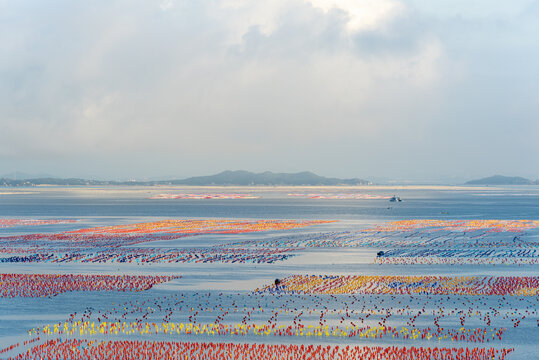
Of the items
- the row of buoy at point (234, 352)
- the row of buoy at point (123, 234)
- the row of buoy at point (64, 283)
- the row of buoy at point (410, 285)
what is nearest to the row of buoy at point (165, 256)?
the row of buoy at point (123, 234)

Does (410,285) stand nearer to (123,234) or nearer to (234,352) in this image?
(234,352)

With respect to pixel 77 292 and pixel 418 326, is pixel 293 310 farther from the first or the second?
pixel 77 292

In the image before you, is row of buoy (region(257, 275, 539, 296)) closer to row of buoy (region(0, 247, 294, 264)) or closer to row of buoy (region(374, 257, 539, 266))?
row of buoy (region(374, 257, 539, 266))

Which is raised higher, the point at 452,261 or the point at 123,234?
the point at 123,234

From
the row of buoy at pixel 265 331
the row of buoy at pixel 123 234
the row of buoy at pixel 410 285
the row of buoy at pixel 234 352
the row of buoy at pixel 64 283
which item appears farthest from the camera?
the row of buoy at pixel 123 234

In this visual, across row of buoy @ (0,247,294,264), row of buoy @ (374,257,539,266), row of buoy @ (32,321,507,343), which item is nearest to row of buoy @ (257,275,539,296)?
row of buoy @ (374,257,539,266)

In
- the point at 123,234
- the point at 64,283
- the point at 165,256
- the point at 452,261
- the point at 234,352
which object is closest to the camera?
the point at 234,352

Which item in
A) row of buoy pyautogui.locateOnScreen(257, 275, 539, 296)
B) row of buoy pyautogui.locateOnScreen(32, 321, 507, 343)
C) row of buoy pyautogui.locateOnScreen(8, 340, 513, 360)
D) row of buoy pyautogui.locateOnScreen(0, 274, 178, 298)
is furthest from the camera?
row of buoy pyautogui.locateOnScreen(0, 274, 178, 298)

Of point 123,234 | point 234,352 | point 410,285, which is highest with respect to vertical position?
point 123,234

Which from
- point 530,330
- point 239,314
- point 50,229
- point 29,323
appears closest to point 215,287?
point 239,314

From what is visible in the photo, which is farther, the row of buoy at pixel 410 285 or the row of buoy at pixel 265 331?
the row of buoy at pixel 410 285

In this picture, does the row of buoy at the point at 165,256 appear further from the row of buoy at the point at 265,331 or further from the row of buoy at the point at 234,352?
the row of buoy at the point at 234,352

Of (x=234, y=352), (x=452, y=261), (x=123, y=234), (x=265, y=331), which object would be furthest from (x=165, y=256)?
(x=234, y=352)
